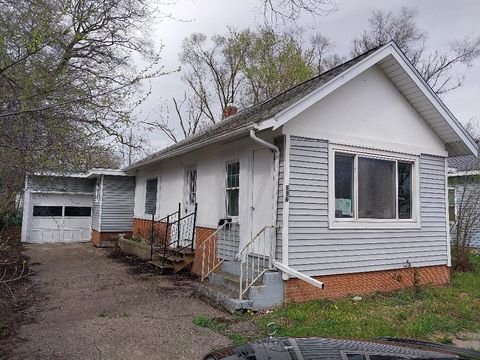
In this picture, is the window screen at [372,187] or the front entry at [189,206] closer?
the window screen at [372,187]

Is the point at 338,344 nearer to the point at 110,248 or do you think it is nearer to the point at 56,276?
the point at 56,276

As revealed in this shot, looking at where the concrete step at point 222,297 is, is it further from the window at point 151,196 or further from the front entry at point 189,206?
the window at point 151,196

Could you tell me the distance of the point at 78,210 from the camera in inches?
781

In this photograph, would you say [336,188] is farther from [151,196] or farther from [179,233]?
[151,196]

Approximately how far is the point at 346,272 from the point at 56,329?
17.5ft

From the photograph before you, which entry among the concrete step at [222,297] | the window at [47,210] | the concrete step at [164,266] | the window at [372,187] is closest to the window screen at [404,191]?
the window at [372,187]

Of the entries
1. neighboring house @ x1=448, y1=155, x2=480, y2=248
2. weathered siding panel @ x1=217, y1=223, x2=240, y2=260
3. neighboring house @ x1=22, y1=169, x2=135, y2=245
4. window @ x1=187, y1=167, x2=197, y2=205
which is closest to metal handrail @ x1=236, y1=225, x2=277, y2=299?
weathered siding panel @ x1=217, y1=223, x2=240, y2=260

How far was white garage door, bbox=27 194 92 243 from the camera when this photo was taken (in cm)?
1877

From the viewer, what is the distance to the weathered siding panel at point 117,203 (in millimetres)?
17469

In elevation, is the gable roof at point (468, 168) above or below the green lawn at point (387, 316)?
above

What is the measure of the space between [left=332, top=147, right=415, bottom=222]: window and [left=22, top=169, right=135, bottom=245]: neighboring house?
447 inches

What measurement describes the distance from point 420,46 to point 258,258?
25524 millimetres

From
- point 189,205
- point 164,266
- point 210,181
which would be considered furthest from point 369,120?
point 164,266

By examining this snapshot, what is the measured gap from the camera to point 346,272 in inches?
314
